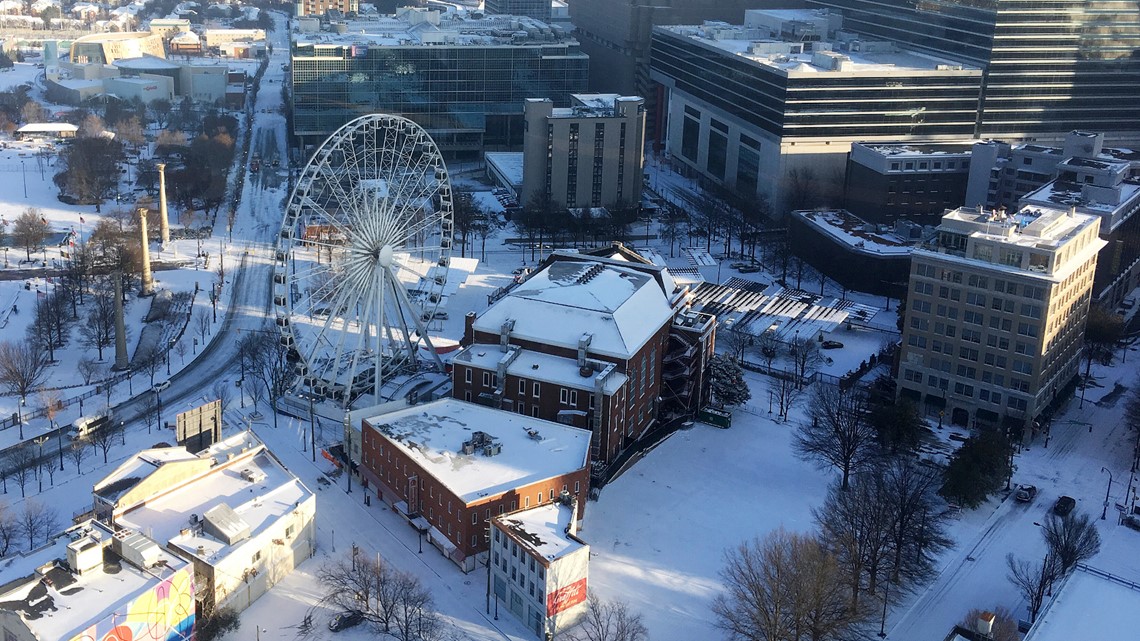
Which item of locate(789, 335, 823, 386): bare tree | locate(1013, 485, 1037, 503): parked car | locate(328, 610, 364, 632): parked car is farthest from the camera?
locate(789, 335, 823, 386): bare tree

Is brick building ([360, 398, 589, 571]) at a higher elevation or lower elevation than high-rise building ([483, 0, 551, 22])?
lower

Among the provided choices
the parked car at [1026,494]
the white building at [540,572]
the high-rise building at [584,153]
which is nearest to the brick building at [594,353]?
the white building at [540,572]

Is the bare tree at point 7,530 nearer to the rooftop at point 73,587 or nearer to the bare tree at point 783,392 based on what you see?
the rooftop at point 73,587

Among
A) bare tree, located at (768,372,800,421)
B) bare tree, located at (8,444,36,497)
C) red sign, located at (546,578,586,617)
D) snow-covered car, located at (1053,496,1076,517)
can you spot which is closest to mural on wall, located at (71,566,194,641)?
red sign, located at (546,578,586,617)

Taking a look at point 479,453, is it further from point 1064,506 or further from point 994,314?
point 994,314

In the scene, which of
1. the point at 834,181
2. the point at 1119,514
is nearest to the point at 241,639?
the point at 1119,514

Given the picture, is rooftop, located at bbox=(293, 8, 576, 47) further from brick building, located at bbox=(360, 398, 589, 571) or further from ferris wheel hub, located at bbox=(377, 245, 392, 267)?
brick building, located at bbox=(360, 398, 589, 571)
